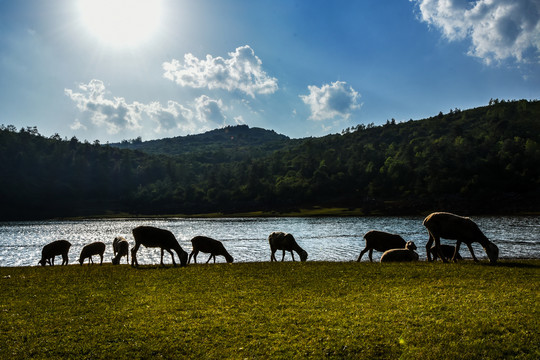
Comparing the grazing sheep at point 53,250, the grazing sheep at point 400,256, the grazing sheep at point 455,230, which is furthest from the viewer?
the grazing sheep at point 53,250

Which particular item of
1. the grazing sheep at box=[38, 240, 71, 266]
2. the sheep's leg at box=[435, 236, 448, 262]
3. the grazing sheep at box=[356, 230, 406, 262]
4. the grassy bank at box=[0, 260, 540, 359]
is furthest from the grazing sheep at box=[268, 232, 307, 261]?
the grazing sheep at box=[38, 240, 71, 266]

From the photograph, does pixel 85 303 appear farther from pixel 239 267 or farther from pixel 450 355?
pixel 450 355

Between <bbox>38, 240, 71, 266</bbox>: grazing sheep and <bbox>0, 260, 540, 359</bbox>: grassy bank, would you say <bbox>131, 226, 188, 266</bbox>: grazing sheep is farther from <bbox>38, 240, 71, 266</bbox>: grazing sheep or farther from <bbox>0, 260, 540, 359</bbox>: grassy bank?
<bbox>38, 240, 71, 266</bbox>: grazing sheep

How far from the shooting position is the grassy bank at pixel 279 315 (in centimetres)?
934

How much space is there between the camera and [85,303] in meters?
13.8

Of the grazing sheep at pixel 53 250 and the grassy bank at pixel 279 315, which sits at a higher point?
the grassy bank at pixel 279 315

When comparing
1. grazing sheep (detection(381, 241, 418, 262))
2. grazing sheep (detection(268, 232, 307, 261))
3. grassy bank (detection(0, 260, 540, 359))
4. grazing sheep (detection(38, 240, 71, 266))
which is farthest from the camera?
grazing sheep (detection(38, 240, 71, 266))

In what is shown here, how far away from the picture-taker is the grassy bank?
9.34 m

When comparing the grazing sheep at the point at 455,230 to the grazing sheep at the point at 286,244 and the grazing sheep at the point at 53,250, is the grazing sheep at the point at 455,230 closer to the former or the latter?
the grazing sheep at the point at 286,244

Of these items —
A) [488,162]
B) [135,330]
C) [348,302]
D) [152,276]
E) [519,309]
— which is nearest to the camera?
[135,330]

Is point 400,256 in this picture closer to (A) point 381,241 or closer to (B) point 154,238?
(A) point 381,241

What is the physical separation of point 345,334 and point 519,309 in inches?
245

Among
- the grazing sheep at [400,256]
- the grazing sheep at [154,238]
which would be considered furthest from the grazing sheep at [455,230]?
the grazing sheep at [154,238]

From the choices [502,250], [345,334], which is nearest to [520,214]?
[502,250]
